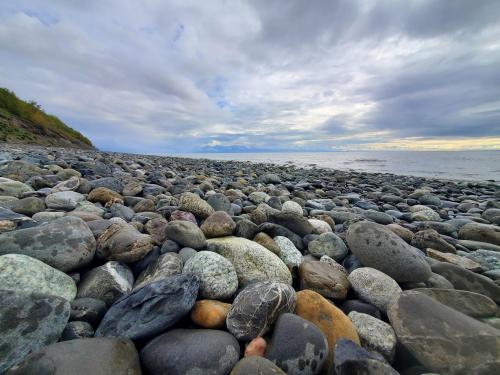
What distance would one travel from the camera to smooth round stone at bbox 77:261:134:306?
1.98 m

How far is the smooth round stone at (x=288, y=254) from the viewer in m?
2.86

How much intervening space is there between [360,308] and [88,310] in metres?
2.18

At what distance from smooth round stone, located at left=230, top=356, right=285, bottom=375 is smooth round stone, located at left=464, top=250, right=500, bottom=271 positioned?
3.27 m

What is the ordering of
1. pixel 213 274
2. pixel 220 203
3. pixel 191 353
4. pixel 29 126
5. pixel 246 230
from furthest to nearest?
1. pixel 29 126
2. pixel 220 203
3. pixel 246 230
4. pixel 213 274
5. pixel 191 353

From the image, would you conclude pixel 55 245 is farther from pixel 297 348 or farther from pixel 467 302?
pixel 467 302

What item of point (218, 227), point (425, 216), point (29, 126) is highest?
point (29, 126)

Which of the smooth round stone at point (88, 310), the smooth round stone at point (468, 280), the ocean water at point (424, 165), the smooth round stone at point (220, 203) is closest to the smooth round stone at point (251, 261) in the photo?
the smooth round stone at point (88, 310)

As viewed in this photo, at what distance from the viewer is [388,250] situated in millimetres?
2684

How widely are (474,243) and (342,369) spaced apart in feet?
12.8

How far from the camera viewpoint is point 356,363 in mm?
1393

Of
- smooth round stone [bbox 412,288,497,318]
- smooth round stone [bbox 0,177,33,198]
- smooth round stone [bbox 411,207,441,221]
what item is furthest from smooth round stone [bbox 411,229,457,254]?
smooth round stone [bbox 0,177,33,198]

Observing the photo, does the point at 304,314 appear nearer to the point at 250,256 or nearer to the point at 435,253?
the point at 250,256

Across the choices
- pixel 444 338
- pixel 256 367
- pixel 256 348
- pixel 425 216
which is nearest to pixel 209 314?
pixel 256 348

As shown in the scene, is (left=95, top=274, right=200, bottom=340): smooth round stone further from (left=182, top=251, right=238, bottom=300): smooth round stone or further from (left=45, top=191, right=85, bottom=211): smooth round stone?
(left=45, top=191, right=85, bottom=211): smooth round stone
